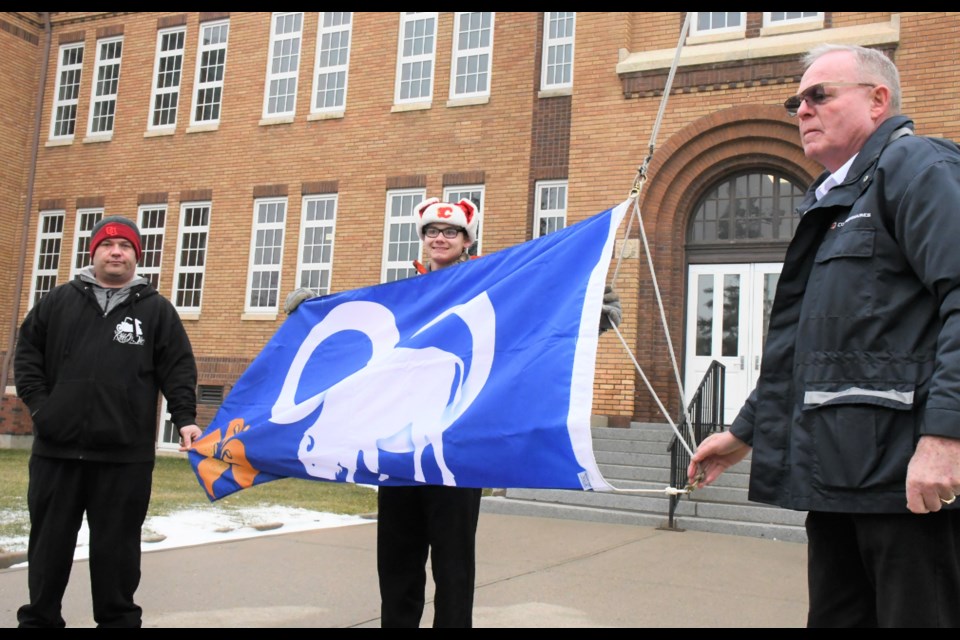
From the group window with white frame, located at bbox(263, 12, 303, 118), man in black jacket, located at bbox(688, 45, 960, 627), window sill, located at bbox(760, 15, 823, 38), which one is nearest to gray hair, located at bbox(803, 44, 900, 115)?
man in black jacket, located at bbox(688, 45, 960, 627)

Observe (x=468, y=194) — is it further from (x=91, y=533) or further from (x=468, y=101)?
(x=91, y=533)

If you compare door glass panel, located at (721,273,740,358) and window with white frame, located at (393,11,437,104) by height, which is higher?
window with white frame, located at (393,11,437,104)

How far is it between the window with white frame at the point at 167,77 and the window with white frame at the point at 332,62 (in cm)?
380

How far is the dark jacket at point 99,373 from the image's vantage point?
4.21 m

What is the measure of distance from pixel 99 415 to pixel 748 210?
11643mm

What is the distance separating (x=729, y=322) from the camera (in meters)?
13.9

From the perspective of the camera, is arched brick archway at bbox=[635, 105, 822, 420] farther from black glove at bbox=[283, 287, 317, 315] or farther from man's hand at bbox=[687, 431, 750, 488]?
man's hand at bbox=[687, 431, 750, 488]

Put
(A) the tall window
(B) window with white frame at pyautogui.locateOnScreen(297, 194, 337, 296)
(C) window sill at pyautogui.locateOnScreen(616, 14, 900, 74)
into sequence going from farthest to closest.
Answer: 1. (B) window with white frame at pyautogui.locateOnScreen(297, 194, 337, 296)
2. (A) the tall window
3. (C) window sill at pyautogui.locateOnScreen(616, 14, 900, 74)

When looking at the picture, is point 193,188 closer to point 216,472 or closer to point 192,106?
point 192,106

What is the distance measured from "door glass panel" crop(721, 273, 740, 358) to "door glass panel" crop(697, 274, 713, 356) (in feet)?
0.70

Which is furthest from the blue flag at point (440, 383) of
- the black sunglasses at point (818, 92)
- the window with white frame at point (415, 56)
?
the window with white frame at point (415, 56)

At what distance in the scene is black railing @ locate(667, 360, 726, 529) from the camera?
10.4 metres

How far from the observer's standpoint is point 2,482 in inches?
436

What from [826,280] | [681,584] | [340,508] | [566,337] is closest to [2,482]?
[340,508]
